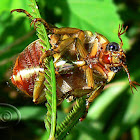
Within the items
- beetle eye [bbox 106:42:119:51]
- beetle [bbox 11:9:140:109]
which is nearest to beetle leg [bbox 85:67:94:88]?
beetle [bbox 11:9:140:109]

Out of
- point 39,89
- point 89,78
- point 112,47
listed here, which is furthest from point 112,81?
point 39,89

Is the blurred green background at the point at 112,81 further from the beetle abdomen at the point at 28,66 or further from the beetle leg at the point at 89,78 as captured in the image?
the beetle leg at the point at 89,78

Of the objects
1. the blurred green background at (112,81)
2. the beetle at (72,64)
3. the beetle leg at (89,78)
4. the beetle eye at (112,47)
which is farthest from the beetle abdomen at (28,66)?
the blurred green background at (112,81)

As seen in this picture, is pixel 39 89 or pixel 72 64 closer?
pixel 39 89

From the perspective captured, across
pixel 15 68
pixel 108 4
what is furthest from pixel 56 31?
pixel 108 4

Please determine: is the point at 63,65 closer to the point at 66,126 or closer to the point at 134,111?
the point at 66,126

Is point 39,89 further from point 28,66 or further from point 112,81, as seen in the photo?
point 112,81
